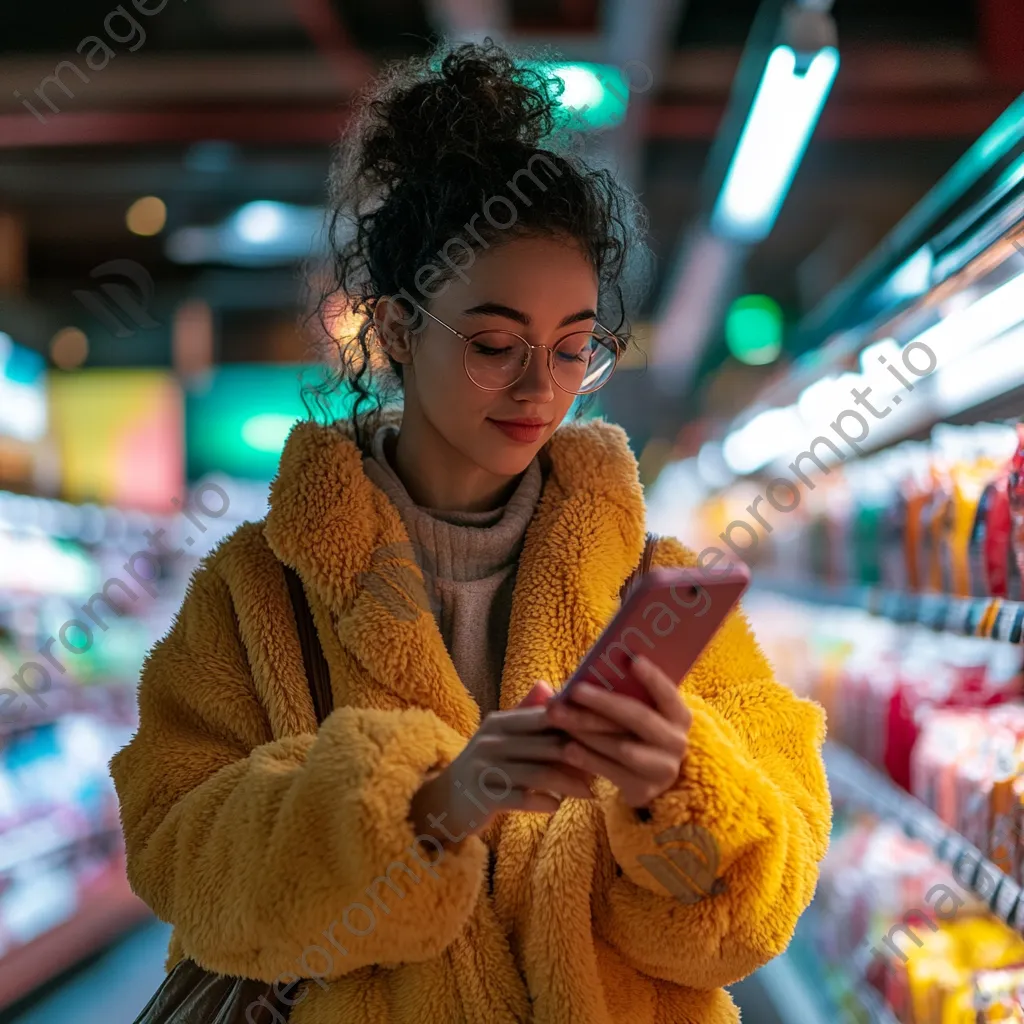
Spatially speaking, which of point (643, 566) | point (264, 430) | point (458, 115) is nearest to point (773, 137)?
point (458, 115)

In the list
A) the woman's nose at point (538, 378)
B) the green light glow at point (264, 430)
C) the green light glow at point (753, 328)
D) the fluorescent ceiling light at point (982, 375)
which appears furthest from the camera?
the green light glow at point (753, 328)

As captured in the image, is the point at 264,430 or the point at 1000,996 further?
the point at 264,430

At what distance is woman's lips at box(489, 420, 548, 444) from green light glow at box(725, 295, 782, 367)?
7663mm

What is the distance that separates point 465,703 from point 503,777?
0.89 feet

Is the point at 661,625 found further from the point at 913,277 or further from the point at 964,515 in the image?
the point at 913,277

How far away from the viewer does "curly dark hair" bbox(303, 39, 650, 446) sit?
1419 millimetres

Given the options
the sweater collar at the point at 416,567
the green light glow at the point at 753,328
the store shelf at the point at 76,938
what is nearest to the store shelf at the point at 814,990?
the sweater collar at the point at 416,567

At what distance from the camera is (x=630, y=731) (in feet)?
3.63

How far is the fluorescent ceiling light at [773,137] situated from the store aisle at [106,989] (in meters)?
3.43

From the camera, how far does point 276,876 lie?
3.88ft

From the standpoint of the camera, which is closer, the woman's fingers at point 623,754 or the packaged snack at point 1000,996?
the woman's fingers at point 623,754

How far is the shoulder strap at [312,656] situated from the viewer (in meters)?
1.39

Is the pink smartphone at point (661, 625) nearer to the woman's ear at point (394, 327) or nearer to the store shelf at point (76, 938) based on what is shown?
the woman's ear at point (394, 327)

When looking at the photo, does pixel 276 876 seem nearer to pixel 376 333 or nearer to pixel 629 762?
pixel 629 762
